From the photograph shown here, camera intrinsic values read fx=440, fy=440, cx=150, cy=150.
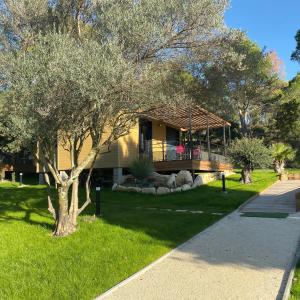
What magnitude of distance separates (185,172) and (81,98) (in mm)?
13683

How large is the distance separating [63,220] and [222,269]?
13.5 ft

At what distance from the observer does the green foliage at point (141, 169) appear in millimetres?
20766

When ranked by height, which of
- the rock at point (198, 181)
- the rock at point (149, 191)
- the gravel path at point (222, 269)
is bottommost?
the gravel path at point (222, 269)

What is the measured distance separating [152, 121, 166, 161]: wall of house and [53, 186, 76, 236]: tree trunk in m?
14.5

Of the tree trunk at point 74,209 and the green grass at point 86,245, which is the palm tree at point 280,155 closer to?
the green grass at point 86,245

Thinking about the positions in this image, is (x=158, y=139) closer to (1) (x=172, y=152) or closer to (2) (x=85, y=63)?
(1) (x=172, y=152)

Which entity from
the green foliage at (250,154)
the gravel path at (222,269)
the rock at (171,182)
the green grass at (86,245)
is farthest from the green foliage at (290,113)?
the gravel path at (222,269)

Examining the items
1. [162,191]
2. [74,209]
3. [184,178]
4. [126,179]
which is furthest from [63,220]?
[126,179]

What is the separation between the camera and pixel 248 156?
21891mm

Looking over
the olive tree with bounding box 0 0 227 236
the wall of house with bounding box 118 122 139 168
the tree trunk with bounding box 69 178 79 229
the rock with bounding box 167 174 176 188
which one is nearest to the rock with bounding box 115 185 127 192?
the rock with bounding box 167 174 176 188

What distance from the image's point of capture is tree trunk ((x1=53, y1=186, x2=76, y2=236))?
31.8ft

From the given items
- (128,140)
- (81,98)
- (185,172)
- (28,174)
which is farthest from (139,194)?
(28,174)

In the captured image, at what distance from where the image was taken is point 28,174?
33.9 meters

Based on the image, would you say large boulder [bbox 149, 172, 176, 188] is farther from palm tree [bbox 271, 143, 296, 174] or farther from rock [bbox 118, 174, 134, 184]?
palm tree [bbox 271, 143, 296, 174]
